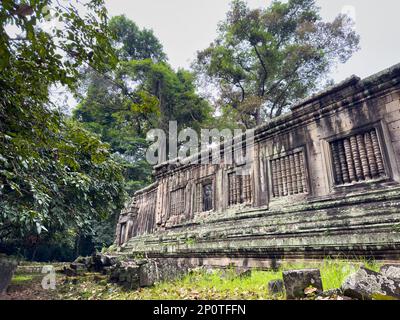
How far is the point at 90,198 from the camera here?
28.9ft

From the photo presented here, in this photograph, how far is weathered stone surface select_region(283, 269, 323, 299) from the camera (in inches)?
137

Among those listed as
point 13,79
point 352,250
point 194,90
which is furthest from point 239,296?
point 194,90

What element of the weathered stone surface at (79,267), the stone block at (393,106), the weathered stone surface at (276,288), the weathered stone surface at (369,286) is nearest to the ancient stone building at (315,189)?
the stone block at (393,106)

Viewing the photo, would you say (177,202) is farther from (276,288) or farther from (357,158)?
(276,288)

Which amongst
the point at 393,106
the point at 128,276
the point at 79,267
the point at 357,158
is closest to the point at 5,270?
the point at 79,267

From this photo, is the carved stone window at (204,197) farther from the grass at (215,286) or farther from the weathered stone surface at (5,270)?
the weathered stone surface at (5,270)

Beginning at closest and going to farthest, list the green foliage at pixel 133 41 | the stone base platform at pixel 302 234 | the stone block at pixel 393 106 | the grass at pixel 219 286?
the grass at pixel 219 286
the stone base platform at pixel 302 234
the stone block at pixel 393 106
the green foliage at pixel 133 41

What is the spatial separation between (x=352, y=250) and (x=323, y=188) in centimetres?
205

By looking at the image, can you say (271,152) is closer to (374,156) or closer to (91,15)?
(374,156)

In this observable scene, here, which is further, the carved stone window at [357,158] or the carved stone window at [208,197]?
the carved stone window at [208,197]

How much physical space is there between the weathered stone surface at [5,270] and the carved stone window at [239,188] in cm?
702

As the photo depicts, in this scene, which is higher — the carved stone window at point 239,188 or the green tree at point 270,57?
the green tree at point 270,57

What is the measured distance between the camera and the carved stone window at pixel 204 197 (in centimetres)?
1030

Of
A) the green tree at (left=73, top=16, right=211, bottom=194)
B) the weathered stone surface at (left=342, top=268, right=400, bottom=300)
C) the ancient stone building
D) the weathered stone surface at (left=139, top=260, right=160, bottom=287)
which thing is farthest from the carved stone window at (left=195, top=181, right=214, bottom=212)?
the green tree at (left=73, top=16, right=211, bottom=194)
